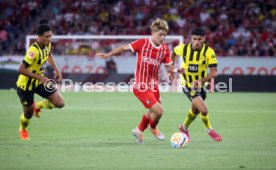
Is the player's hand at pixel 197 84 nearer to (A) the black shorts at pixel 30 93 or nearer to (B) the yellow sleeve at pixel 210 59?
(B) the yellow sleeve at pixel 210 59

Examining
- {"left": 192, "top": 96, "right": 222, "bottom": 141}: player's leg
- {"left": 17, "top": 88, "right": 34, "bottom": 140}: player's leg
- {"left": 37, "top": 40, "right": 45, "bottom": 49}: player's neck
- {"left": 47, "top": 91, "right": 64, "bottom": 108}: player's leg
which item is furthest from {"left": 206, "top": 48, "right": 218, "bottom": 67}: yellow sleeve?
{"left": 17, "top": 88, "right": 34, "bottom": 140}: player's leg

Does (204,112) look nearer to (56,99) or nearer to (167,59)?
(167,59)

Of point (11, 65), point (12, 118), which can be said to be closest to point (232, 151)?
point (12, 118)

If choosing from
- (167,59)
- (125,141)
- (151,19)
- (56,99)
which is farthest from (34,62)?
(151,19)

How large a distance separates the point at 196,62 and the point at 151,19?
19.4m

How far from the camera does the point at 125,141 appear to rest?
11.5m

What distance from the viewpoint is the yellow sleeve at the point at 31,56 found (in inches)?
445

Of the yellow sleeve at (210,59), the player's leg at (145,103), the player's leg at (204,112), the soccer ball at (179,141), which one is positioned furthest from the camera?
the yellow sleeve at (210,59)

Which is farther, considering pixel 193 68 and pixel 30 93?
pixel 193 68

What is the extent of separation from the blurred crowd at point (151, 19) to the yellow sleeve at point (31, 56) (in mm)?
17551

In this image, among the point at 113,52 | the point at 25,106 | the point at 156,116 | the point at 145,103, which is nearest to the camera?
the point at 113,52

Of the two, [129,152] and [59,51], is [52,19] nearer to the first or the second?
[59,51]

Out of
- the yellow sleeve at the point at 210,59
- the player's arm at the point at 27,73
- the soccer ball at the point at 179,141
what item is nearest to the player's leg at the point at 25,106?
the player's arm at the point at 27,73

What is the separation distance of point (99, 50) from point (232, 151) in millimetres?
19290
